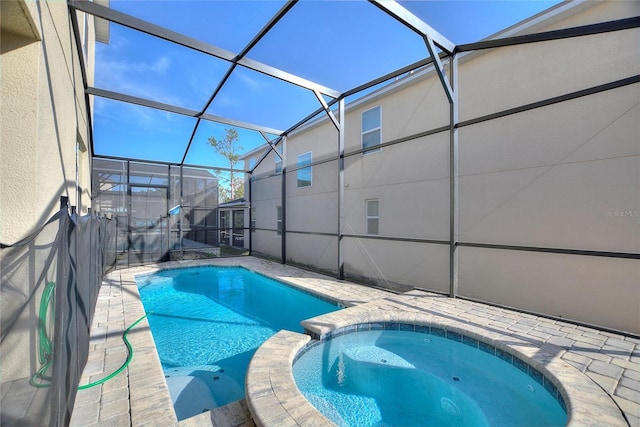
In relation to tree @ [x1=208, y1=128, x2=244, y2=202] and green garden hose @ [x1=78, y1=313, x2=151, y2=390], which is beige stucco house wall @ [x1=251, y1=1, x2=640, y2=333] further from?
tree @ [x1=208, y1=128, x2=244, y2=202]

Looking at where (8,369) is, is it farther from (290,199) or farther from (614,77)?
(290,199)

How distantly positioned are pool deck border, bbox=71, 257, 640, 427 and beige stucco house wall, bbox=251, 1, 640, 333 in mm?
869

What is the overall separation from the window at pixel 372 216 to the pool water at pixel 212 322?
2.72 m

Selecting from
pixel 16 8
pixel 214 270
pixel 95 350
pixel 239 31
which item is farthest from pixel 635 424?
pixel 214 270

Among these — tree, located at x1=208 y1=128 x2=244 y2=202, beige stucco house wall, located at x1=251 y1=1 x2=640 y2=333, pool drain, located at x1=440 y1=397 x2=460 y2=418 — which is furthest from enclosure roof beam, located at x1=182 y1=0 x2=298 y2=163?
tree, located at x1=208 y1=128 x2=244 y2=202

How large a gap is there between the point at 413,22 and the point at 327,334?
4.89 metres

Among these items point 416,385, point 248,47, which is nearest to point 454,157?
point 416,385

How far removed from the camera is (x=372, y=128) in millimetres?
7551

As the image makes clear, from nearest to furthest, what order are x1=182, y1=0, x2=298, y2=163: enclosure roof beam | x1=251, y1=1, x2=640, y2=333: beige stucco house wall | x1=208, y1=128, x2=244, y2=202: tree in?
x1=251, y1=1, x2=640, y2=333: beige stucco house wall → x1=182, y1=0, x2=298, y2=163: enclosure roof beam → x1=208, y1=128, x2=244, y2=202: tree

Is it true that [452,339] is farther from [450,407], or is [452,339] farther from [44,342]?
[44,342]

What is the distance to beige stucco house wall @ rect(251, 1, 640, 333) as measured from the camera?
12.4ft

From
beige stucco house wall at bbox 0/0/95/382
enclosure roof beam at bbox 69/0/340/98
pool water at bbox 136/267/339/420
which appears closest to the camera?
beige stucco house wall at bbox 0/0/95/382

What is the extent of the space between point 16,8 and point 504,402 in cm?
508

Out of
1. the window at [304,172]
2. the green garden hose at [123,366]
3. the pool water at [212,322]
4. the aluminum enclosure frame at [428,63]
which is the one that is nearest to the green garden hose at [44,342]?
the green garden hose at [123,366]
